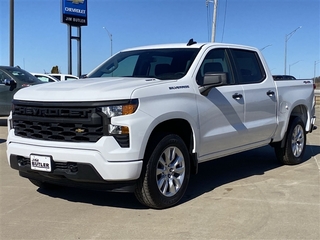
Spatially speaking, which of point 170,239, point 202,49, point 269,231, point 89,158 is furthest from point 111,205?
point 202,49

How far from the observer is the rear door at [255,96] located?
242 inches

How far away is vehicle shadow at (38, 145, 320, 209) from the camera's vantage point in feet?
17.1

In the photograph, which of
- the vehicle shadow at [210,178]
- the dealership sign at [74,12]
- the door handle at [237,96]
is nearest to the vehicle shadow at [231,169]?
the vehicle shadow at [210,178]

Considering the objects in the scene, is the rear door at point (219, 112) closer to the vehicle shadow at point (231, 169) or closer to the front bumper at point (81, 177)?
the vehicle shadow at point (231, 169)

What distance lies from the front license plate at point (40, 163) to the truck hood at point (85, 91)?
2.00 ft

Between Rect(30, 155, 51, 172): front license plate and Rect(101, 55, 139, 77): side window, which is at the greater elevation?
Rect(101, 55, 139, 77): side window

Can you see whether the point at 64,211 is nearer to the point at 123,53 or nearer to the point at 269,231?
the point at 269,231

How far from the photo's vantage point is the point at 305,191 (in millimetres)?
5668

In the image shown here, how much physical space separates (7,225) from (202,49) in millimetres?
3220

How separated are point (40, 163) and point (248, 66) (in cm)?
353

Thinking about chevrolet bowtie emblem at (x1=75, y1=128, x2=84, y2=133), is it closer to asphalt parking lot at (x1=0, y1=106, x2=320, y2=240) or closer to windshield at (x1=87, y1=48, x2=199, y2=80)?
asphalt parking lot at (x1=0, y1=106, x2=320, y2=240)

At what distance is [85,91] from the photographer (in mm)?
4441

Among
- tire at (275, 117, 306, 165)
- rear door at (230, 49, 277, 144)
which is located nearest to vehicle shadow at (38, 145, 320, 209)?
tire at (275, 117, 306, 165)

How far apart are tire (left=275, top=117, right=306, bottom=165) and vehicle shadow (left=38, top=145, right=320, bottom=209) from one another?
0.22 m
